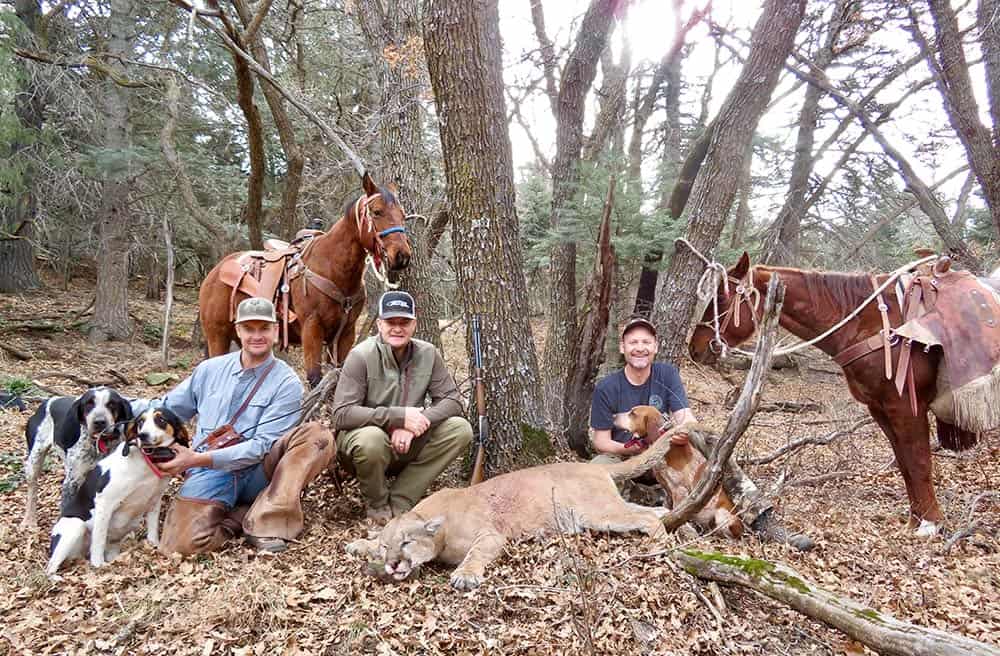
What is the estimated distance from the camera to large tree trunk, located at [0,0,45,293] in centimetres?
1152

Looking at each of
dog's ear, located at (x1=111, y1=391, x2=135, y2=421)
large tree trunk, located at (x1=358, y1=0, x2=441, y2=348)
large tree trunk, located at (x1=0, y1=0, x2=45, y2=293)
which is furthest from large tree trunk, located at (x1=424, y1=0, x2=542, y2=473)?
large tree trunk, located at (x1=0, y1=0, x2=45, y2=293)

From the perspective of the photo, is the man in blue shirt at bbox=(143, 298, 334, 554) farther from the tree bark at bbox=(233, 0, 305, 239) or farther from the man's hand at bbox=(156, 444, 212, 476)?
the tree bark at bbox=(233, 0, 305, 239)

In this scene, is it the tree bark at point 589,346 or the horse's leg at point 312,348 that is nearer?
the tree bark at point 589,346

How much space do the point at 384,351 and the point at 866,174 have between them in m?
13.1

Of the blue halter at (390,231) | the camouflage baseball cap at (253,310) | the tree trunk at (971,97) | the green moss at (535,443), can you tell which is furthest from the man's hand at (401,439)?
the tree trunk at (971,97)

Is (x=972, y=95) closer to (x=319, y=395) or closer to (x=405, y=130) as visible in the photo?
(x=405, y=130)

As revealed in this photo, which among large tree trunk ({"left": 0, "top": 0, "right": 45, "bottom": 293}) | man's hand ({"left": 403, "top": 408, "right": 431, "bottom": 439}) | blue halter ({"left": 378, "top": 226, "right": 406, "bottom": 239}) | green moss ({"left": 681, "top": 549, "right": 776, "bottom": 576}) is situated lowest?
green moss ({"left": 681, "top": 549, "right": 776, "bottom": 576})

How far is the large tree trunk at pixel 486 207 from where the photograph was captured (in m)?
4.68

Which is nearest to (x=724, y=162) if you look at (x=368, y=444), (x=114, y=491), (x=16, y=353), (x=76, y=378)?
(x=368, y=444)

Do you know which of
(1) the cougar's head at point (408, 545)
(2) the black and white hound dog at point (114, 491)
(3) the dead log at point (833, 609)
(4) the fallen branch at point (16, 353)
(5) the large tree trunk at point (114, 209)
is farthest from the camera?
(5) the large tree trunk at point (114, 209)

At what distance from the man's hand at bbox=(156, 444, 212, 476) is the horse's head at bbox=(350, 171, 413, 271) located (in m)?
2.28

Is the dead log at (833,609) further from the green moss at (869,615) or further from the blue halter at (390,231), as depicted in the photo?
the blue halter at (390,231)

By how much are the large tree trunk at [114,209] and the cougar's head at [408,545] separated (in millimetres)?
11269

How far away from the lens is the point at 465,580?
3352 millimetres
